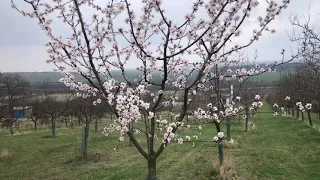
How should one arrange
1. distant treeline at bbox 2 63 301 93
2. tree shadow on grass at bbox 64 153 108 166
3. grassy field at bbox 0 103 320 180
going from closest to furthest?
distant treeline at bbox 2 63 301 93 → grassy field at bbox 0 103 320 180 → tree shadow on grass at bbox 64 153 108 166

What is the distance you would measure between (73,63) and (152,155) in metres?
2.39

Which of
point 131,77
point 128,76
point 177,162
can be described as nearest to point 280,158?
point 177,162

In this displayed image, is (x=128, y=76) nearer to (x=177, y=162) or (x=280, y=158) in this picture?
(x=177, y=162)

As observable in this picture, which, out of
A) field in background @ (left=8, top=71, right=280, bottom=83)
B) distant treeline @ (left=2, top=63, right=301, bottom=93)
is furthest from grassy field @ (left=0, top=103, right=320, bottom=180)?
field in background @ (left=8, top=71, right=280, bottom=83)

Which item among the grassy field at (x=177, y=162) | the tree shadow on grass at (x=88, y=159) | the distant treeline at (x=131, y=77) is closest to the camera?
the distant treeline at (x=131, y=77)

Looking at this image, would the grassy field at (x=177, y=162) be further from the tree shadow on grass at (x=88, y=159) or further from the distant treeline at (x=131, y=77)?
the distant treeline at (x=131, y=77)

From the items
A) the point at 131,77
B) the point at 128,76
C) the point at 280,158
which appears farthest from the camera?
the point at 280,158

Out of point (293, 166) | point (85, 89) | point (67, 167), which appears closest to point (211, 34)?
point (85, 89)

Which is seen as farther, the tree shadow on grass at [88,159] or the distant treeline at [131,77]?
the tree shadow on grass at [88,159]

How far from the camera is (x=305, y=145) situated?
659 inches

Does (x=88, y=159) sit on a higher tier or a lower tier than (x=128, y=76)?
lower

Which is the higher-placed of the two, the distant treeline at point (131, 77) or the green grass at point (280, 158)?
the distant treeline at point (131, 77)

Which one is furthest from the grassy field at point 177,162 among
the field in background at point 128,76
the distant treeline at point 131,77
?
the field in background at point 128,76

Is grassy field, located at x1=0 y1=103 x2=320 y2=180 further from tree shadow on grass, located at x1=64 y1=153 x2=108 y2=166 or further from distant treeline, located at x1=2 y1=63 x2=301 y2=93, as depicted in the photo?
distant treeline, located at x1=2 y1=63 x2=301 y2=93
